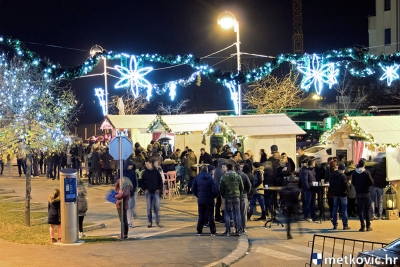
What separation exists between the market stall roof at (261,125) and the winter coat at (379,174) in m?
8.52

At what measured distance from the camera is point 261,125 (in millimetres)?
26016

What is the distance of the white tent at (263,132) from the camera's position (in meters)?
25.5

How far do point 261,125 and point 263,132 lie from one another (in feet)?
2.13

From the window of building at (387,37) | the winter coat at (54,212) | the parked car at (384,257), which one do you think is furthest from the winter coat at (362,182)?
the window of building at (387,37)

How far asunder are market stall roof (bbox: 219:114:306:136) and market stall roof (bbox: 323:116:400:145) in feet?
20.0

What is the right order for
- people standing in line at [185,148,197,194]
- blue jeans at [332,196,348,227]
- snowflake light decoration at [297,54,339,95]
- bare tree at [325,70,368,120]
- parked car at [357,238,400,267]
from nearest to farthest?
parked car at [357,238,400,267] < blue jeans at [332,196,348,227] < snowflake light decoration at [297,54,339,95] < people standing in line at [185,148,197,194] < bare tree at [325,70,368,120]

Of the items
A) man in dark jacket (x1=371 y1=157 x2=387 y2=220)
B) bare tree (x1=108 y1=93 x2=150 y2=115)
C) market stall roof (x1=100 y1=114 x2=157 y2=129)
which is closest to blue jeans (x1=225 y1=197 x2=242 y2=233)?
man in dark jacket (x1=371 y1=157 x2=387 y2=220)

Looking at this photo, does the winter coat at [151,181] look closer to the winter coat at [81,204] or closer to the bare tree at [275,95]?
the winter coat at [81,204]

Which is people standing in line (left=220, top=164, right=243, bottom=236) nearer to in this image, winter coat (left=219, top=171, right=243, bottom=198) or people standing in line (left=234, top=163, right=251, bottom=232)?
winter coat (left=219, top=171, right=243, bottom=198)

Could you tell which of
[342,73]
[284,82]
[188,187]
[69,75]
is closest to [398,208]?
[188,187]

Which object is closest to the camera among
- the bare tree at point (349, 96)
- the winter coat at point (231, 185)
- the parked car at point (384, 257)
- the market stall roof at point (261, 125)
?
the parked car at point (384, 257)

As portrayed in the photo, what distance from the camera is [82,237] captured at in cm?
1410

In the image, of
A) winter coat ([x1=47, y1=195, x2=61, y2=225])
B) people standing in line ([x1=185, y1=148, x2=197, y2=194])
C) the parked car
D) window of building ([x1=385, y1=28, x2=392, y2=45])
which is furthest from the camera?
window of building ([x1=385, y1=28, x2=392, y2=45])

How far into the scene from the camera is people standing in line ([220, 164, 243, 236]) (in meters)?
14.2
